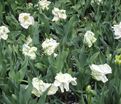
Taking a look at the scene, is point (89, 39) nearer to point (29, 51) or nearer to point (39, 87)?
point (29, 51)

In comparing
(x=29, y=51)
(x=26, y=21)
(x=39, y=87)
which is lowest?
(x=39, y=87)

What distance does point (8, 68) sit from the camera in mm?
2412

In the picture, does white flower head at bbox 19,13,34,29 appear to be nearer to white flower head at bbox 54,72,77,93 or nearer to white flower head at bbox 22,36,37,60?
white flower head at bbox 22,36,37,60

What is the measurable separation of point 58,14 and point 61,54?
586mm

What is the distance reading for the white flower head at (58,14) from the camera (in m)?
2.89

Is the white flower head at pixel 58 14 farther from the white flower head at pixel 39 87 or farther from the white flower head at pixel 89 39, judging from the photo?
the white flower head at pixel 39 87

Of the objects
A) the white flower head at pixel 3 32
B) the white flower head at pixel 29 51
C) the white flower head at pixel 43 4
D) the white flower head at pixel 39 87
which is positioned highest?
the white flower head at pixel 43 4

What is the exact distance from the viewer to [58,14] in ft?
9.59

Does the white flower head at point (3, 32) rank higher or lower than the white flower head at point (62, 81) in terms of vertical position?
higher

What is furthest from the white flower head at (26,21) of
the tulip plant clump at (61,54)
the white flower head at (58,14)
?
the white flower head at (58,14)

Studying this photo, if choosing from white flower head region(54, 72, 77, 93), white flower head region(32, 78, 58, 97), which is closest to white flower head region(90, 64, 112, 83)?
white flower head region(54, 72, 77, 93)

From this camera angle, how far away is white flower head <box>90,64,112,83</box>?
2246 mm

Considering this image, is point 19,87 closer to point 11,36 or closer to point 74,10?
point 11,36

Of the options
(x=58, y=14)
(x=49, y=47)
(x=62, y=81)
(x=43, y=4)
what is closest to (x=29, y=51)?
(x=49, y=47)
